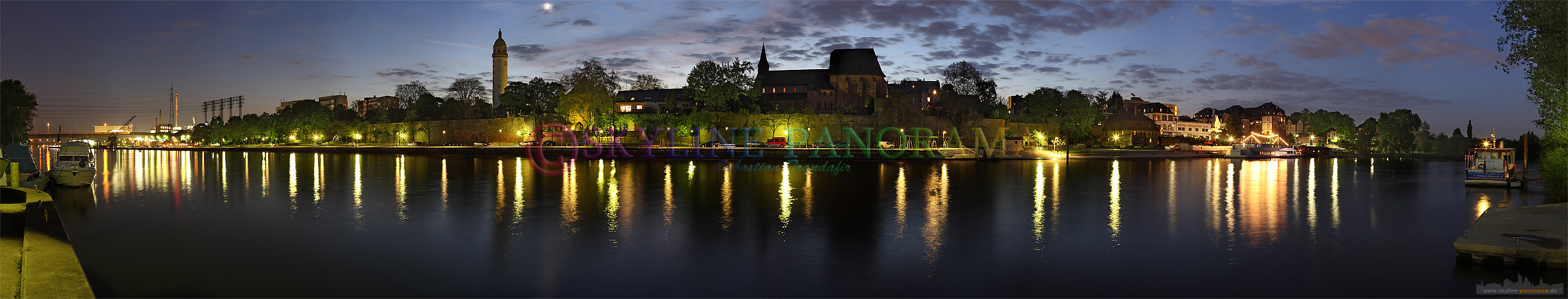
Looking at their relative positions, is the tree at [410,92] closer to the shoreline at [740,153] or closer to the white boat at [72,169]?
the shoreline at [740,153]

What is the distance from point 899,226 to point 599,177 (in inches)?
645

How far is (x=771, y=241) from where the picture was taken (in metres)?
11.0

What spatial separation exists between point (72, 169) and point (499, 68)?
247ft

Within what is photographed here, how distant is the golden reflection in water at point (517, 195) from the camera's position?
13961 millimetres

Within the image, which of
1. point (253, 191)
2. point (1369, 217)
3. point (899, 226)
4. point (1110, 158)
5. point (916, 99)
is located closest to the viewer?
point (899, 226)

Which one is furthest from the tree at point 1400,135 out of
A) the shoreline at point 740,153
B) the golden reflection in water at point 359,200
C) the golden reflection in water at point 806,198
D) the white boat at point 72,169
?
the white boat at point 72,169

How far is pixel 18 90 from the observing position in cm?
3912

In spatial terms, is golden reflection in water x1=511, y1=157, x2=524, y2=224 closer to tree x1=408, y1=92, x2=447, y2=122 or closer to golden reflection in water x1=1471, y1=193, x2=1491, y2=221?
golden reflection in water x1=1471, y1=193, x2=1491, y2=221

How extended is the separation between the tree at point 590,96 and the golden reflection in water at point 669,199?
31.1 metres

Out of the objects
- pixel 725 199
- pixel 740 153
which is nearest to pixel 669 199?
pixel 725 199

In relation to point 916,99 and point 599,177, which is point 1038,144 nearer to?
point 916,99

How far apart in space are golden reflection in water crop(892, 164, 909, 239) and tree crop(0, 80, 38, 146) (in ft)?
134

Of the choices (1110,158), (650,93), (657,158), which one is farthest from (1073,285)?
(650,93)

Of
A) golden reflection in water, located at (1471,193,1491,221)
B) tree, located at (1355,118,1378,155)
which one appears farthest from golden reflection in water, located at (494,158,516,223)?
tree, located at (1355,118,1378,155)
